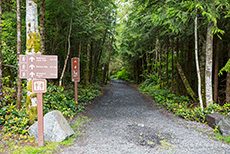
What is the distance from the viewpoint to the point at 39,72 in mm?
4066

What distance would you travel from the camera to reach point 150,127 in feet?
18.4

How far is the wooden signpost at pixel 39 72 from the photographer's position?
13.0 feet

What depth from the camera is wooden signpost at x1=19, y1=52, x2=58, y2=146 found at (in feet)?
13.0

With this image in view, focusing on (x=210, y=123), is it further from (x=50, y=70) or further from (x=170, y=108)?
(x=50, y=70)

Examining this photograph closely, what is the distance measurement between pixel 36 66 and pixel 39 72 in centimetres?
17

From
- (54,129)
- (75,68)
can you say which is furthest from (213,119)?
(75,68)

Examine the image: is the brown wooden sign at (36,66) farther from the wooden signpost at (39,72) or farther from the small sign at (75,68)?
the small sign at (75,68)

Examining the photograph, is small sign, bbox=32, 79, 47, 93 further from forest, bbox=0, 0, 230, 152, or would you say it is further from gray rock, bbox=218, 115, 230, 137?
gray rock, bbox=218, 115, 230, 137

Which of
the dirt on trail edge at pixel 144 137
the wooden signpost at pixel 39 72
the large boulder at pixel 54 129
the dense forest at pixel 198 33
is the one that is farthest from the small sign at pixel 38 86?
the dense forest at pixel 198 33

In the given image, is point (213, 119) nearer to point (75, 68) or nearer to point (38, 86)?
point (38, 86)

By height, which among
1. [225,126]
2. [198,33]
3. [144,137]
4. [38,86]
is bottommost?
[144,137]

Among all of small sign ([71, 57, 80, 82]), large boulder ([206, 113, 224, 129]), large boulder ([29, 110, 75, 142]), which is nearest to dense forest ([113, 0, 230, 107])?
large boulder ([206, 113, 224, 129])

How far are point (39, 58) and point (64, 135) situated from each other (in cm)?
212

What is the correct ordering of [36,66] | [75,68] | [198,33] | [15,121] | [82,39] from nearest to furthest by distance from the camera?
[36,66] → [15,121] → [198,33] → [75,68] → [82,39]
